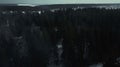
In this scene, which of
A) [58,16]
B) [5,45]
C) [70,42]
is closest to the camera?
[5,45]

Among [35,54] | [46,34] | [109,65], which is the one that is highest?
[46,34]

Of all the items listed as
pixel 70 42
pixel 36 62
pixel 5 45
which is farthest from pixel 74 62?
pixel 5 45

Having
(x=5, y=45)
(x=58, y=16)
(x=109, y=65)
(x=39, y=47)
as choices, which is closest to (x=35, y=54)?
(x=39, y=47)

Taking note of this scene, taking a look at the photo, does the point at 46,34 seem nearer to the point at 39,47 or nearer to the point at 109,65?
the point at 39,47

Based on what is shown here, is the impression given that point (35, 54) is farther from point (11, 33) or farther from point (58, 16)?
point (58, 16)

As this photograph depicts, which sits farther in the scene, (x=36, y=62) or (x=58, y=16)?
(x=58, y=16)

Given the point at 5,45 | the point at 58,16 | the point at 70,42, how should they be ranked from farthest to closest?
the point at 58,16 → the point at 70,42 → the point at 5,45

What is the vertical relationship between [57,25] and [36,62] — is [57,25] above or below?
above
